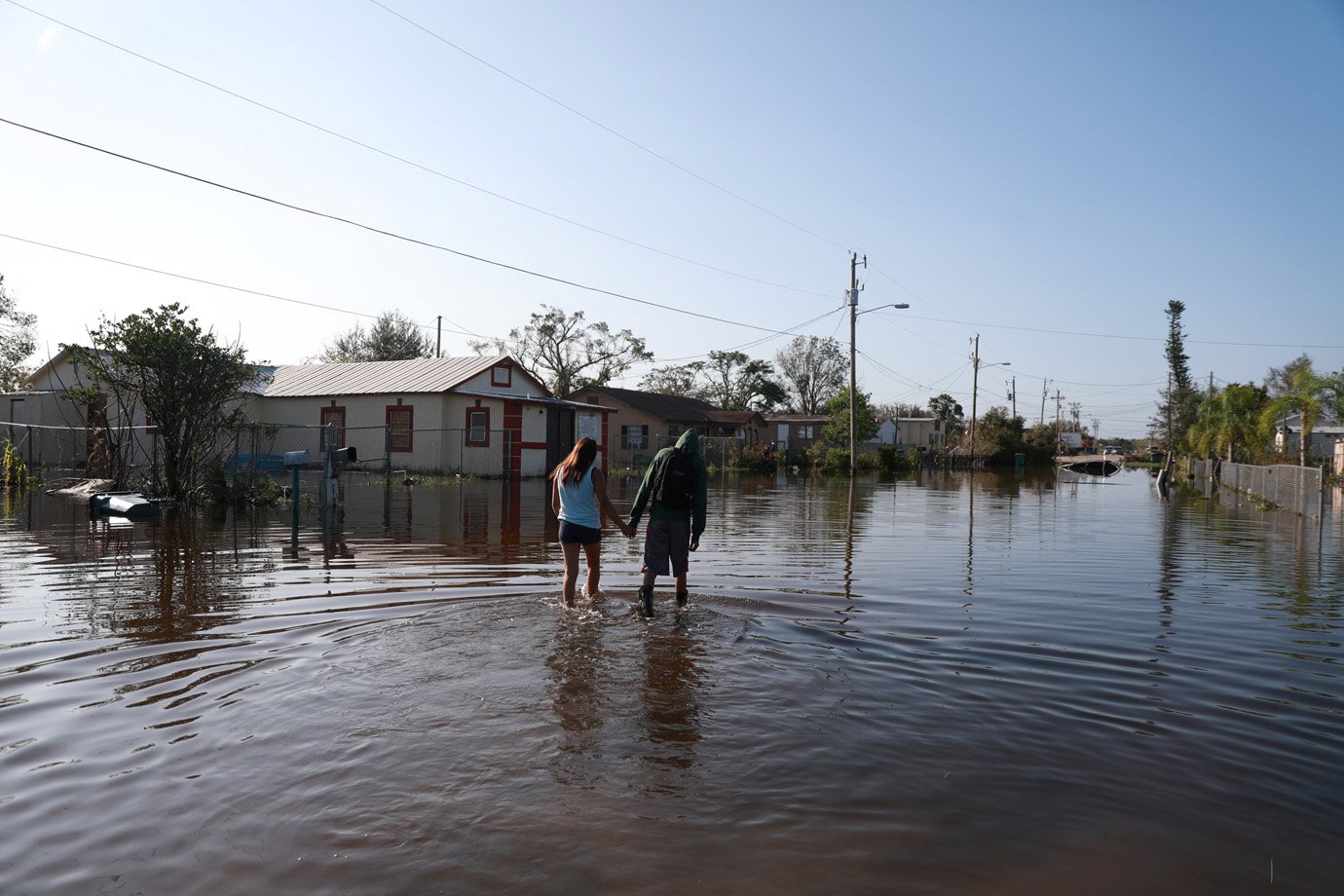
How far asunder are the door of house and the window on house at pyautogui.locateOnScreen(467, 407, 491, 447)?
267cm

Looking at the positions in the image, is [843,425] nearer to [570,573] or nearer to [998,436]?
[998,436]

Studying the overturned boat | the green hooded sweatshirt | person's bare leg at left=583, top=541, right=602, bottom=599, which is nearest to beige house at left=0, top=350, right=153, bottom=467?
the overturned boat

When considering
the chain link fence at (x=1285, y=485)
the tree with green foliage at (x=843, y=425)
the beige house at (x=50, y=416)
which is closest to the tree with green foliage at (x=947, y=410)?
the tree with green foliage at (x=843, y=425)

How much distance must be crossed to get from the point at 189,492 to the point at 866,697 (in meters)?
17.7

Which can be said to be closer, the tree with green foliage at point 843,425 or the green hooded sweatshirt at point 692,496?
the green hooded sweatshirt at point 692,496

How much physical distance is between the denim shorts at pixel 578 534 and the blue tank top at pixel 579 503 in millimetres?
32

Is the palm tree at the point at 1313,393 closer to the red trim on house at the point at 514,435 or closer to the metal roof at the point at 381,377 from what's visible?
the red trim on house at the point at 514,435

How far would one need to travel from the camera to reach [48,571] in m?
10.7

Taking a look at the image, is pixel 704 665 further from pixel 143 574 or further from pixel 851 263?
pixel 851 263

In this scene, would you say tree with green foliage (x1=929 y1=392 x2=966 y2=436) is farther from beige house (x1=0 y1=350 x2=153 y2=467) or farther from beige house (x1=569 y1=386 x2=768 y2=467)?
beige house (x1=0 y1=350 x2=153 y2=467)

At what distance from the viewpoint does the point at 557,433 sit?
37906mm

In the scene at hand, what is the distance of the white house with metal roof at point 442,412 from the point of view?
115 ft

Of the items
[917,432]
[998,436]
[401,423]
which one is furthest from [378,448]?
[917,432]

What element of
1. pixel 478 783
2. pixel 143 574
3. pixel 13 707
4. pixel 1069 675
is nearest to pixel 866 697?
pixel 1069 675
